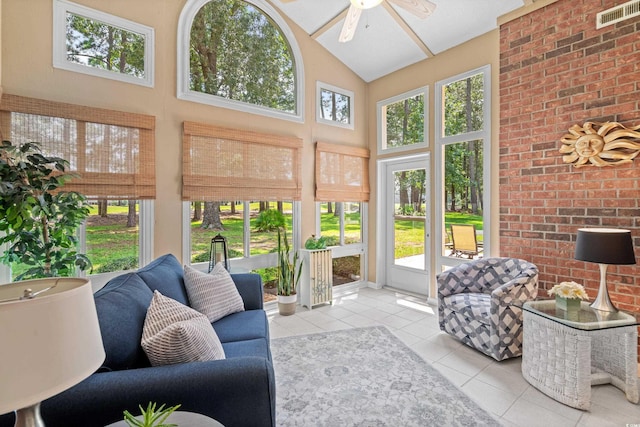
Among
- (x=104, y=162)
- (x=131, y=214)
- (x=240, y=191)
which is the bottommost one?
(x=131, y=214)

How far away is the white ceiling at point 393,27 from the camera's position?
130 inches

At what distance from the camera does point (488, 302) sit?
112 inches

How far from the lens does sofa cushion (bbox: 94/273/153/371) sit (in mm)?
1291

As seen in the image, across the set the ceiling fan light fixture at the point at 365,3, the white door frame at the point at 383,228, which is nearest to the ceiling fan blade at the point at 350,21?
the ceiling fan light fixture at the point at 365,3

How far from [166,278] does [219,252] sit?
1.36 meters

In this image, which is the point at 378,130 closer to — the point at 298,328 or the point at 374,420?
the point at 298,328

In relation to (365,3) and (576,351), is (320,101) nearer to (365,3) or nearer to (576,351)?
(365,3)

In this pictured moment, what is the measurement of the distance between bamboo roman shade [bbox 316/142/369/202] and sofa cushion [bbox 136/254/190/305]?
2.32 metres

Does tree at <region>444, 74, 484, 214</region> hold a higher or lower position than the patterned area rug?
higher

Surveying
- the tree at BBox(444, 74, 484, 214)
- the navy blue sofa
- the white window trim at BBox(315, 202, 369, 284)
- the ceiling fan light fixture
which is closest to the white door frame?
the white window trim at BBox(315, 202, 369, 284)

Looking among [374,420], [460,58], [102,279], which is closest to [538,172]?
[460,58]

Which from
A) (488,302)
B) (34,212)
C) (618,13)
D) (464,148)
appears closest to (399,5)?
(618,13)

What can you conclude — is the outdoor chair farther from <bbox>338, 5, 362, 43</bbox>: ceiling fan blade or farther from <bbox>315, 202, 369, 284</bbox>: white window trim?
<bbox>338, 5, 362, 43</bbox>: ceiling fan blade

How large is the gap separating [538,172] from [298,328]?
2980mm
